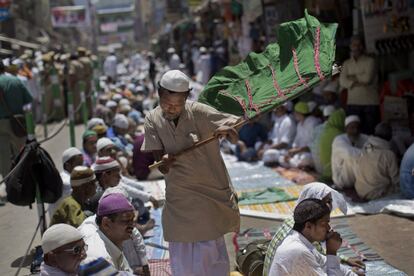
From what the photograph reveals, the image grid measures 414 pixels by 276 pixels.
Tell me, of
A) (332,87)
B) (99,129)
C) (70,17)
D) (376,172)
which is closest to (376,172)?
(376,172)

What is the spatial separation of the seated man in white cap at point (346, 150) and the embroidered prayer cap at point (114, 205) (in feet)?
13.8

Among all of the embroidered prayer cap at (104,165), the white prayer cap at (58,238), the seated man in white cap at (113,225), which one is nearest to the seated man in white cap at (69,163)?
the embroidered prayer cap at (104,165)

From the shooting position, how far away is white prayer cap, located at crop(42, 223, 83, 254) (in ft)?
10.2

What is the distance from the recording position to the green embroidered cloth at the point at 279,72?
13.9 feet

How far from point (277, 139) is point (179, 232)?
6.13 metres

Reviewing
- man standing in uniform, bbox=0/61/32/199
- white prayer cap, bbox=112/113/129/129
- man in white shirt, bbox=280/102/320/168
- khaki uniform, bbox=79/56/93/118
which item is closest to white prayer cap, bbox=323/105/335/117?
man in white shirt, bbox=280/102/320/168

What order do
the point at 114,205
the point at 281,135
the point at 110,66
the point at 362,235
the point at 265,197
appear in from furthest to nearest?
the point at 110,66 → the point at 281,135 → the point at 265,197 → the point at 362,235 → the point at 114,205

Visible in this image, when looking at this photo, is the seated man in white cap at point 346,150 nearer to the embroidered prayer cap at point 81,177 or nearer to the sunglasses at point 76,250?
the embroidered prayer cap at point 81,177

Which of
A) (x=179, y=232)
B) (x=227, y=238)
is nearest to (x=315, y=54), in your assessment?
(x=179, y=232)

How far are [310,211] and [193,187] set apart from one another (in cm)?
100

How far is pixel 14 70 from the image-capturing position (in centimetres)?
1102

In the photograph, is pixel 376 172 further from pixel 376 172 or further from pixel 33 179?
pixel 33 179

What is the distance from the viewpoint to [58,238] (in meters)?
3.13

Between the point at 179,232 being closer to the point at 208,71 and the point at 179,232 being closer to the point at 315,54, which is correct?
the point at 315,54
